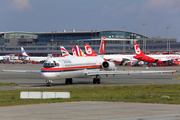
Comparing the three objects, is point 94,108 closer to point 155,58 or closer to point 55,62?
point 55,62

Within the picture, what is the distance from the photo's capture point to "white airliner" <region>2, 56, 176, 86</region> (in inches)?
1363

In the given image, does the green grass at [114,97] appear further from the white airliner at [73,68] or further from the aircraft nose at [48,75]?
the white airliner at [73,68]

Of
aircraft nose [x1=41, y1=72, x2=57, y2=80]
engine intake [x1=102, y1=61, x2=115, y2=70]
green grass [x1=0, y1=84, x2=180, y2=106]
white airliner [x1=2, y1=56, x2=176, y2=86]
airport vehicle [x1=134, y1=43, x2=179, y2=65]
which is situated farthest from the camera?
airport vehicle [x1=134, y1=43, x2=179, y2=65]

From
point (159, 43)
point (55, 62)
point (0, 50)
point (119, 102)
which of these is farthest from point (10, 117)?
point (0, 50)

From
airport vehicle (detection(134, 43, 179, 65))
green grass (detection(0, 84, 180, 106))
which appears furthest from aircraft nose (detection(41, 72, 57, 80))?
airport vehicle (detection(134, 43, 179, 65))

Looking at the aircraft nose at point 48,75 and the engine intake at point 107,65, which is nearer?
the aircraft nose at point 48,75

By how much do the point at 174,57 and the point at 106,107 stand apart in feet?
303

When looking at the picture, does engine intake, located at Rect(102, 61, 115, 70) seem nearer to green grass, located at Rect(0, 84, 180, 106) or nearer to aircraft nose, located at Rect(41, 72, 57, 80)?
aircraft nose, located at Rect(41, 72, 57, 80)

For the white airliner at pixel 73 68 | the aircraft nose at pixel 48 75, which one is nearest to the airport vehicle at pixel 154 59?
the white airliner at pixel 73 68

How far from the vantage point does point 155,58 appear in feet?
333

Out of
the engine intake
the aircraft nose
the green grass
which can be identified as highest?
the engine intake

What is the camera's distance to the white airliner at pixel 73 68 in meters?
34.6

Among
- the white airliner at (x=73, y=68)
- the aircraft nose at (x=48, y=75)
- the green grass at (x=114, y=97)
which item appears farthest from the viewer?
the white airliner at (x=73, y=68)

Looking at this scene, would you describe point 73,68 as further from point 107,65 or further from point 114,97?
point 114,97
